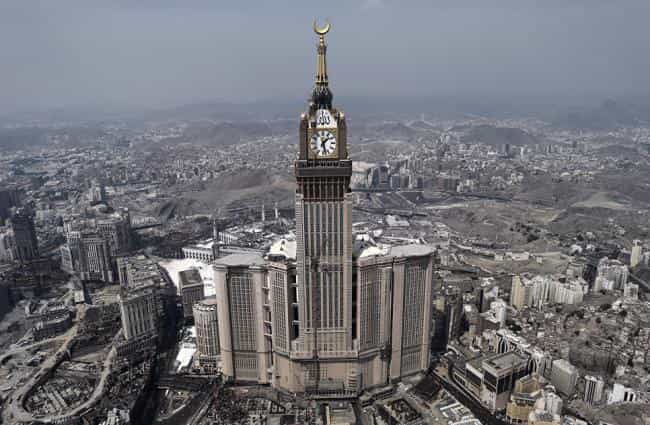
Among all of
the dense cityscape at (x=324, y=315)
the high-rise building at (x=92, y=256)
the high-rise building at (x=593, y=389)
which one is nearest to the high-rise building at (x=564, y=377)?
the dense cityscape at (x=324, y=315)

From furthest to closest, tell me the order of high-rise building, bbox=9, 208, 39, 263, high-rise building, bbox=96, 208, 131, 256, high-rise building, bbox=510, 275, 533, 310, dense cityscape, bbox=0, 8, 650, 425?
high-rise building, bbox=96, 208, 131, 256
high-rise building, bbox=9, 208, 39, 263
high-rise building, bbox=510, 275, 533, 310
dense cityscape, bbox=0, 8, 650, 425

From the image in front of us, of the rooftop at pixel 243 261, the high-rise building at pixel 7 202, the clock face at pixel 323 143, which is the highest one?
the clock face at pixel 323 143

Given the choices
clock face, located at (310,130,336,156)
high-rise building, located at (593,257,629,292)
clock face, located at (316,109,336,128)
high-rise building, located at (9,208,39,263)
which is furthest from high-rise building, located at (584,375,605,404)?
high-rise building, located at (9,208,39,263)

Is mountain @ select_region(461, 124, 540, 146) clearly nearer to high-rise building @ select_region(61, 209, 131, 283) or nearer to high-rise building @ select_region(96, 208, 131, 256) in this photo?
high-rise building @ select_region(96, 208, 131, 256)

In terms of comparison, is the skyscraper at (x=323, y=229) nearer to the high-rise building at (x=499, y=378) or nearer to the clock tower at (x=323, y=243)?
the clock tower at (x=323, y=243)

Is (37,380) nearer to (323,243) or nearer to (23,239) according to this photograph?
(323,243)

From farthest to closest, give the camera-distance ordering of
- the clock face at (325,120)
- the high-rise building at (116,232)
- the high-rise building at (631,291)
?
the high-rise building at (116,232), the high-rise building at (631,291), the clock face at (325,120)

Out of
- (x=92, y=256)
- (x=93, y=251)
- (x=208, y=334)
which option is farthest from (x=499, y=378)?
(x=92, y=256)
